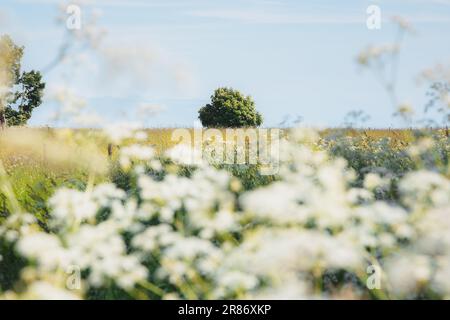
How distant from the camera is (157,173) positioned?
9.42m

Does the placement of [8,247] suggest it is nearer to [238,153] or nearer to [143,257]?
[143,257]

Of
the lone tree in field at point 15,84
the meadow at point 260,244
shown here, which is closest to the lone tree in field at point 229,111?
the lone tree in field at point 15,84

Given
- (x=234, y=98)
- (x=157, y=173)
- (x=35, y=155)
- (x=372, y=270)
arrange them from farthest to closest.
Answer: (x=234, y=98) → (x=35, y=155) → (x=157, y=173) → (x=372, y=270)

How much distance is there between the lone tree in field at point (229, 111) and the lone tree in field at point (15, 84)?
13.1 metres

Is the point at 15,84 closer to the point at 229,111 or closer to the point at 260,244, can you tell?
the point at 229,111

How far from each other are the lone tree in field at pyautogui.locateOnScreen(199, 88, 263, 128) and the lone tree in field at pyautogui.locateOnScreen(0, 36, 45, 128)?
517 inches

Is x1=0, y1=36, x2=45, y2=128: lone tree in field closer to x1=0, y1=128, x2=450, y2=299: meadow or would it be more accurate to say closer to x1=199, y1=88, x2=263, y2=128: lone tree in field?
x1=199, y1=88, x2=263, y2=128: lone tree in field

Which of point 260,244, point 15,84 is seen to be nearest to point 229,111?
point 15,84

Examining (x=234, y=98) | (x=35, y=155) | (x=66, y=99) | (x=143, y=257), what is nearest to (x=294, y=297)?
(x=143, y=257)

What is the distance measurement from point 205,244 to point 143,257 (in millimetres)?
1704

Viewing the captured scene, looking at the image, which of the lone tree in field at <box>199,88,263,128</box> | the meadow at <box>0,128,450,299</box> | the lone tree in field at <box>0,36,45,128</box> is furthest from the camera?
the lone tree in field at <box>199,88,263,128</box>

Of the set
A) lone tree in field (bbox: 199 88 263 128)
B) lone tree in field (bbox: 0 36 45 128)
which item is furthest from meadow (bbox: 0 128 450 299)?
lone tree in field (bbox: 199 88 263 128)

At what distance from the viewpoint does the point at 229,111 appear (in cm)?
4606

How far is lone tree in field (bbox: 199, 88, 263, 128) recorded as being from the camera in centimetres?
4616
